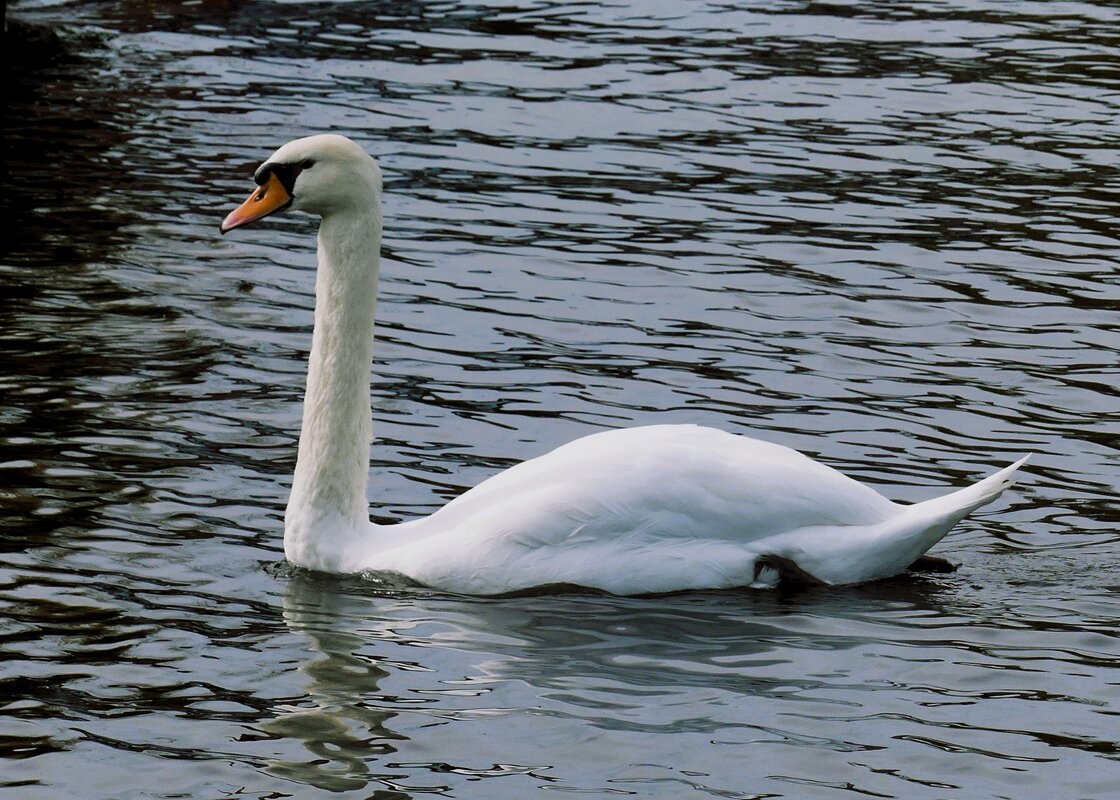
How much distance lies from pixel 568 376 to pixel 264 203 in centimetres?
284

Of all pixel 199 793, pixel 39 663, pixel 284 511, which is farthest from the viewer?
pixel 284 511

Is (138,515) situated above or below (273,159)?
below

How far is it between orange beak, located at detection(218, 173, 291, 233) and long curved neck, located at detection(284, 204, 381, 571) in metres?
0.20

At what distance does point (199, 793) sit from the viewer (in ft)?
19.7

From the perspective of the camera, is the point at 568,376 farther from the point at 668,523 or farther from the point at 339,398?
the point at 668,523

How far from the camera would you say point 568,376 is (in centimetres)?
1074

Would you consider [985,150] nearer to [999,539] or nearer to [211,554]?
[999,539]

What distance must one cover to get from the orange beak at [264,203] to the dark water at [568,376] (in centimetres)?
132

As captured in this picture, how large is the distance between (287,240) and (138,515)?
5.44 meters

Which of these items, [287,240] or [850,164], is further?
[850,164]

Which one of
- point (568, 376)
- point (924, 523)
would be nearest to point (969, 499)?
point (924, 523)

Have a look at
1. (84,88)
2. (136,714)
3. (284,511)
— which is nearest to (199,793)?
(136,714)

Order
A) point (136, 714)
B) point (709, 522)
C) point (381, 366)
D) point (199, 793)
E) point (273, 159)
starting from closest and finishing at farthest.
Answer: point (199, 793), point (136, 714), point (709, 522), point (273, 159), point (381, 366)

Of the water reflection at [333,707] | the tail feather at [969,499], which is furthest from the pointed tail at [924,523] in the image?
the water reflection at [333,707]
